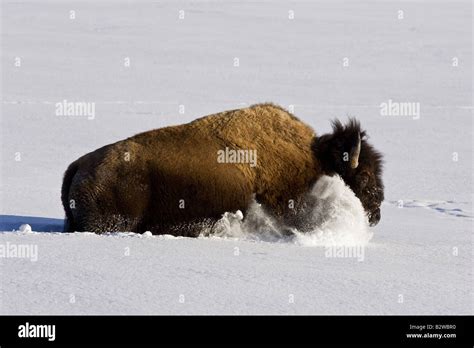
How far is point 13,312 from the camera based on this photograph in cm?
449

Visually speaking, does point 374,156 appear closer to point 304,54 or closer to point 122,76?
point 122,76

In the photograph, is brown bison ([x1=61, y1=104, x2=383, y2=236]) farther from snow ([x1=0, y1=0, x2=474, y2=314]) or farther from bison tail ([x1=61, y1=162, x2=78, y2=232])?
snow ([x1=0, y1=0, x2=474, y2=314])

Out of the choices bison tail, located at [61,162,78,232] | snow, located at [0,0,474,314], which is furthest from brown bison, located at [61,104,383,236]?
snow, located at [0,0,474,314]

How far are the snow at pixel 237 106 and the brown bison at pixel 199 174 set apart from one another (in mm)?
220

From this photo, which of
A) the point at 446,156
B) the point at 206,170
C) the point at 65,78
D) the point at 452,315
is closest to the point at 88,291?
the point at 452,315

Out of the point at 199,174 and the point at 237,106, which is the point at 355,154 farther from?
the point at 237,106

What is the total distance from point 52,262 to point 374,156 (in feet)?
11.3

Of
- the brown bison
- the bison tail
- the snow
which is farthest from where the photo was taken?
the bison tail

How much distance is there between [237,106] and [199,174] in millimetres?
11786

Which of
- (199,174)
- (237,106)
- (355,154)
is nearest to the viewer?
(199,174)

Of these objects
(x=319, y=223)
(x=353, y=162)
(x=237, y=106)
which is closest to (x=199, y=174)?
(x=319, y=223)

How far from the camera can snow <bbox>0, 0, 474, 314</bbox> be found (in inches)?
201

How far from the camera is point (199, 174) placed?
291 inches

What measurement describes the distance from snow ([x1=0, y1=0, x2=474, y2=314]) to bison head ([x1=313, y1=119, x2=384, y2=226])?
209mm
